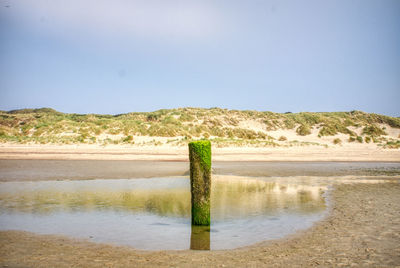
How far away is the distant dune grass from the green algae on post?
1030 inches

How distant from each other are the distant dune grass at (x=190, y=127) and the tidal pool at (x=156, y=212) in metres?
21.3

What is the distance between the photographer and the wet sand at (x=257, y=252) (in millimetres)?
4957

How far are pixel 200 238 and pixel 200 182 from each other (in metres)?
1.40

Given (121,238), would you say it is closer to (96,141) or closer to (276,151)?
(276,151)

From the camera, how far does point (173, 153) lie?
30.3 meters

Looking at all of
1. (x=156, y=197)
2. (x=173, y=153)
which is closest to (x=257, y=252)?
(x=156, y=197)

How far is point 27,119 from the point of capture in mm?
53094

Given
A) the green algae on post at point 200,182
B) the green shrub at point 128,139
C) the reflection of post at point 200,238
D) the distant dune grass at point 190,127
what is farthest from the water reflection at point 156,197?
the distant dune grass at point 190,127

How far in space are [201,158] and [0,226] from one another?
497cm

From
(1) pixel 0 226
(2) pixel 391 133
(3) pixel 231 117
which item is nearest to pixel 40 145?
(1) pixel 0 226

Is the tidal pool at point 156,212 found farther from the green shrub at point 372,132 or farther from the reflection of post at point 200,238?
the green shrub at point 372,132

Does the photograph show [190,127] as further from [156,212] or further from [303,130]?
[156,212]

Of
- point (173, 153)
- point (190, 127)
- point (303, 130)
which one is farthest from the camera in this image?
point (303, 130)

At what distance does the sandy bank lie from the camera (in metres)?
26.9
